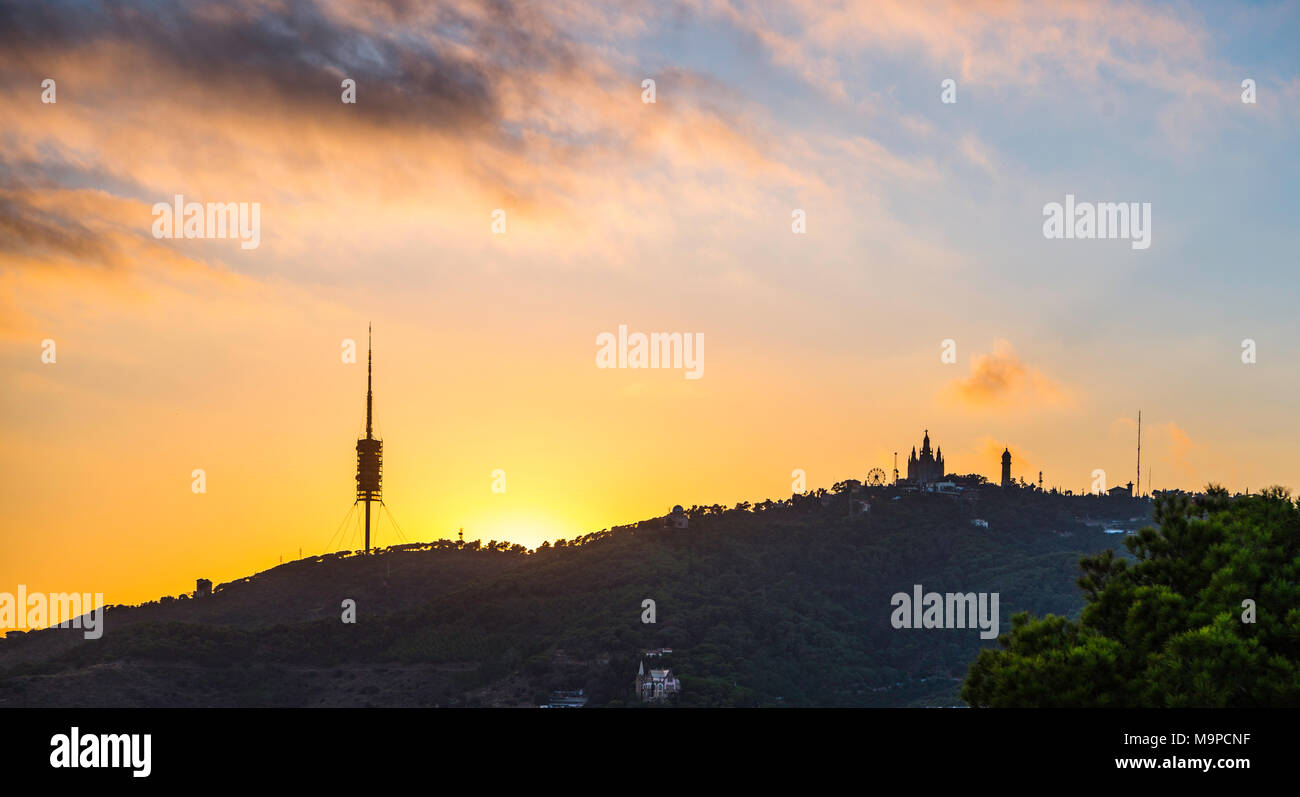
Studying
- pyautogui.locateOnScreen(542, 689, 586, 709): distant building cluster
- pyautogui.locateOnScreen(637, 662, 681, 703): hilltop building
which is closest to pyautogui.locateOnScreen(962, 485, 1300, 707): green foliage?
pyautogui.locateOnScreen(637, 662, 681, 703): hilltop building

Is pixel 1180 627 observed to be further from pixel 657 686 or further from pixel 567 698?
pixel 567 698

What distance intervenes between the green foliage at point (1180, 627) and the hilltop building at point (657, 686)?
143482 millimetres

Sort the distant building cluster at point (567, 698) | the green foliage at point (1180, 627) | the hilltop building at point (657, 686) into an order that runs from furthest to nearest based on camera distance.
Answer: the distant building cluster at point (567, 698)
the hilltop building at point (657, 686)
the green foliage at point (1180, 627)

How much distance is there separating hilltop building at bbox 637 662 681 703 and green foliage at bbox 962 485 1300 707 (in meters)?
143

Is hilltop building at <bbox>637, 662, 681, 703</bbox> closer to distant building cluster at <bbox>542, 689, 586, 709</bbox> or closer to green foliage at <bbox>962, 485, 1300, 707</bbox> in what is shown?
distant building cluster at <bbox>542, 689, 586, 709</bbox>

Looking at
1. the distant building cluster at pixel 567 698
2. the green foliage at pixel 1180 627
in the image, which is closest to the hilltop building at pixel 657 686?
the distant building cluster at pixel 567 698

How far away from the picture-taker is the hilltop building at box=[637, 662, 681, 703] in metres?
184

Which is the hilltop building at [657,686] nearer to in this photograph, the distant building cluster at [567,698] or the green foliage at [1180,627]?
the distant building cluster at [567,698]

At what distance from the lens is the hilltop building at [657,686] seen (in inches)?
7234

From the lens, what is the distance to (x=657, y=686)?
18562 cm
